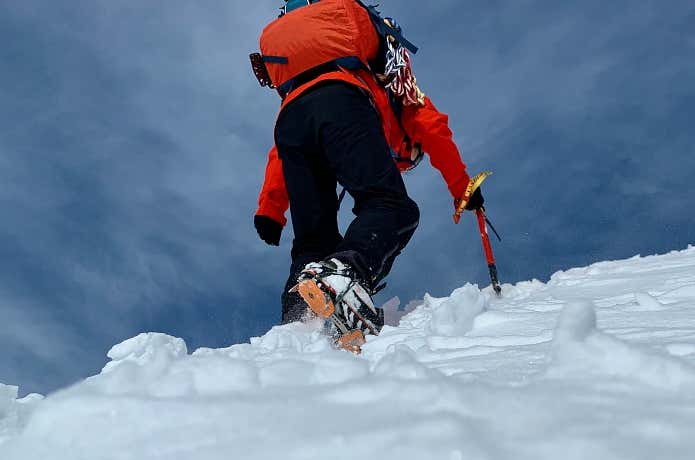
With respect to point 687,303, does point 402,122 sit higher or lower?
higher

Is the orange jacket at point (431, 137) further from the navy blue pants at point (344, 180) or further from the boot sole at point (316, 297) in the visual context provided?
the boot sole at point (316, 297)

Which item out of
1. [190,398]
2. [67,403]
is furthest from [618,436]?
[67,403]

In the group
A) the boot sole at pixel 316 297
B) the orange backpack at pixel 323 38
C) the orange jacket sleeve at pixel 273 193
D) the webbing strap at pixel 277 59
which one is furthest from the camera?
the orange jacket sleeve at pixel 273 193

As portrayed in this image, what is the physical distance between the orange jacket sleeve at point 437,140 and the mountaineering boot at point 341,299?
1688 mm

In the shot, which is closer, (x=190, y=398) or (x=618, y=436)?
(x=618, y=436)

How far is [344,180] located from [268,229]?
137cm

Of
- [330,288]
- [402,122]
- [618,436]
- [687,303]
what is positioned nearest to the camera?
[618,436]

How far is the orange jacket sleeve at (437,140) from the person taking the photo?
4160 millimetres

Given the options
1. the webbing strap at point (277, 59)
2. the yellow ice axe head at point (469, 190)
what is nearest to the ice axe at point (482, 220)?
the yellow ice axe head at point (469, 190)

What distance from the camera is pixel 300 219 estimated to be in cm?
390

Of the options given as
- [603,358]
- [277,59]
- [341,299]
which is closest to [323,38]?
[277,59]

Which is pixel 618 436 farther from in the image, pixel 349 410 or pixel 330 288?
pixel 330 288

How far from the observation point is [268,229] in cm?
460

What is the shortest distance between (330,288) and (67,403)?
1.90m
